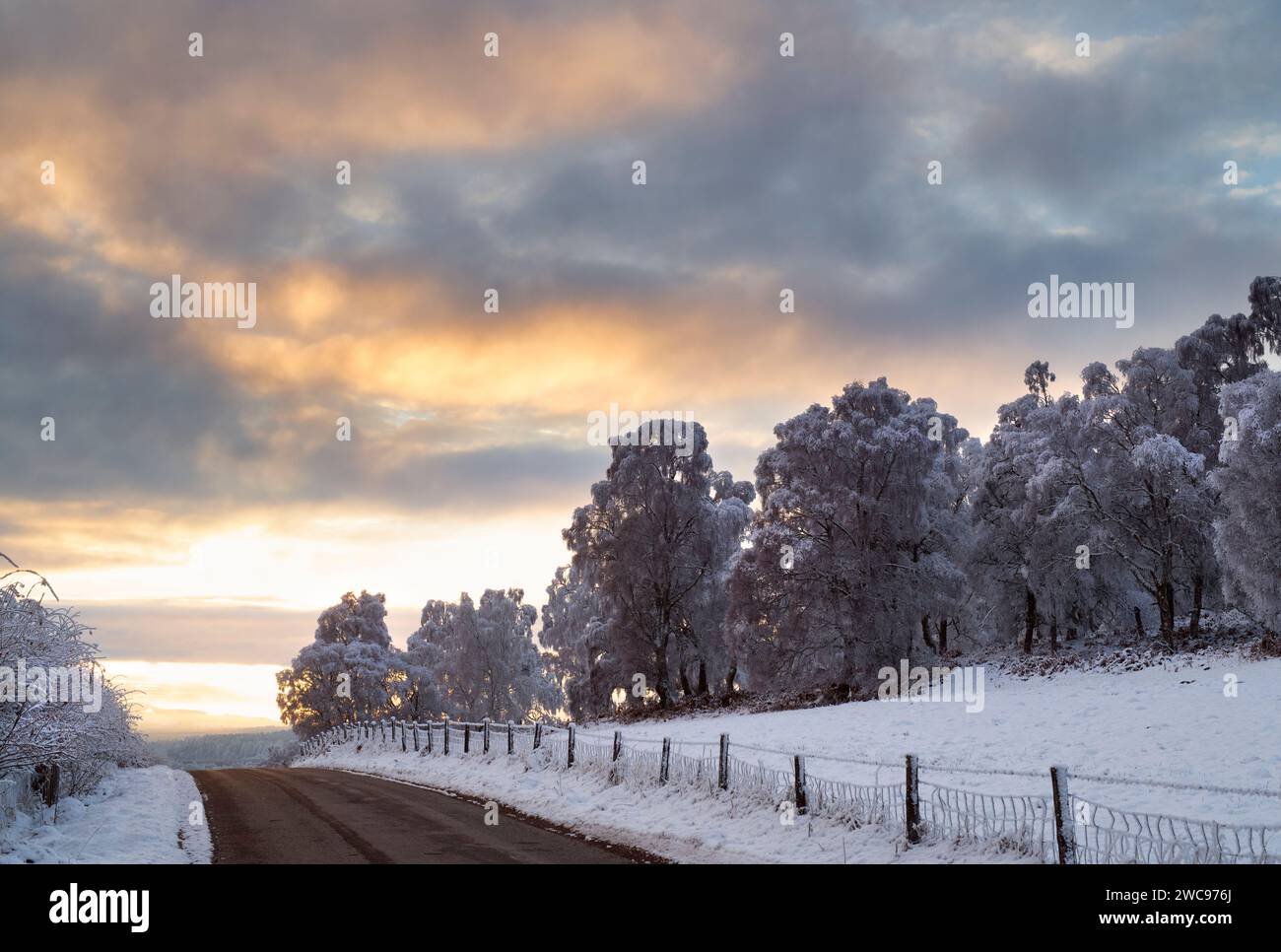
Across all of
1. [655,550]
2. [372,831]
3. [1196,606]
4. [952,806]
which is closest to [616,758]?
[372,831]

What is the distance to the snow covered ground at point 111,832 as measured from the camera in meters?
12.6

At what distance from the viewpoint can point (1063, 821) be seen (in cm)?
1070

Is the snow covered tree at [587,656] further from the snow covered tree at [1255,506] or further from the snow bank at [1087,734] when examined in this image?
the snow covered tree at [1255,506]

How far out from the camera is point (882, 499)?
144ft

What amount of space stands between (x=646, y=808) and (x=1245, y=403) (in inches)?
1360

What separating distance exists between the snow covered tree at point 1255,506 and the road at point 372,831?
3210cm

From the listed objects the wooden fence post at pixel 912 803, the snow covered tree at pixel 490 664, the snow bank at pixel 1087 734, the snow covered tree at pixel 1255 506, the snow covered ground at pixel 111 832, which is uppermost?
the snow covered tree at pixel 1255 506

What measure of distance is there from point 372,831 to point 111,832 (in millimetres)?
4255

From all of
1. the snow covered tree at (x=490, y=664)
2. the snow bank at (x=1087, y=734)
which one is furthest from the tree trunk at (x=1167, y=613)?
the snow covered tree at (x=490, y=664)

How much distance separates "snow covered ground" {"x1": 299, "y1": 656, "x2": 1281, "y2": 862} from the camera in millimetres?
14508

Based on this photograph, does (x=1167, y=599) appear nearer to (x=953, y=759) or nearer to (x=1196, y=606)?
(x=1196, y=606)

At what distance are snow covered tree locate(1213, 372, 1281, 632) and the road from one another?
32099mm
